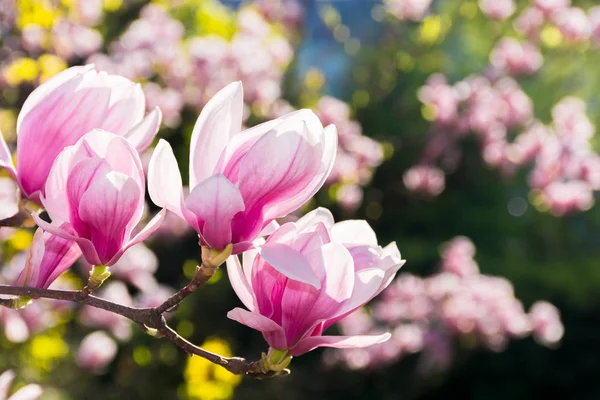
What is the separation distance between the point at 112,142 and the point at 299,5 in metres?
5.37

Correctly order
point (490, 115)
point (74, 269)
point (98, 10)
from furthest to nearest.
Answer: point (490, 115), point (98, 10), point (74, 269)

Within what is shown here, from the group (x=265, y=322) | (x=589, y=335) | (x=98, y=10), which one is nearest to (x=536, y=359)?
(x=589, y=335)

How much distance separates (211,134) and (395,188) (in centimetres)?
486

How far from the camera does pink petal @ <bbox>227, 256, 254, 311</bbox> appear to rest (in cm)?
74

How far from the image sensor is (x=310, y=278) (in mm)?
656

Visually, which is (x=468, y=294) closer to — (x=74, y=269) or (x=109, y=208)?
(x=74, y=269)

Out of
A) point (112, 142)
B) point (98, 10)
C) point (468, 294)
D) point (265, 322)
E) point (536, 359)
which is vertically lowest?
point (536, 359)

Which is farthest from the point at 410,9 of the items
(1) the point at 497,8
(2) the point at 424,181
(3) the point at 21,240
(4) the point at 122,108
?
(4) the point at 122,108

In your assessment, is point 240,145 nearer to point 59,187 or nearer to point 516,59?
point 59,187

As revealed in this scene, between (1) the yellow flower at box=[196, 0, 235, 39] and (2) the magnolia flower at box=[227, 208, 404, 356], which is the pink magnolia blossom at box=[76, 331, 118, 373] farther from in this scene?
(1) the yellow flower at box=[196, 0, 235, 39]

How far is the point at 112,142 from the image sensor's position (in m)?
0.68

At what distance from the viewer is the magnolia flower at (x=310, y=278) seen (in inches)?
27.4

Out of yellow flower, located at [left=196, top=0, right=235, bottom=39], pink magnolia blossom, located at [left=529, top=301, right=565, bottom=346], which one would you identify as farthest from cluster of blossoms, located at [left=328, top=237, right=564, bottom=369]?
yellow flower, located at [left=196, top=0, right=235, bottom=39]

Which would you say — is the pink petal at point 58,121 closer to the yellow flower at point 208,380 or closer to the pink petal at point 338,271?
the pink petal at point 338,271
